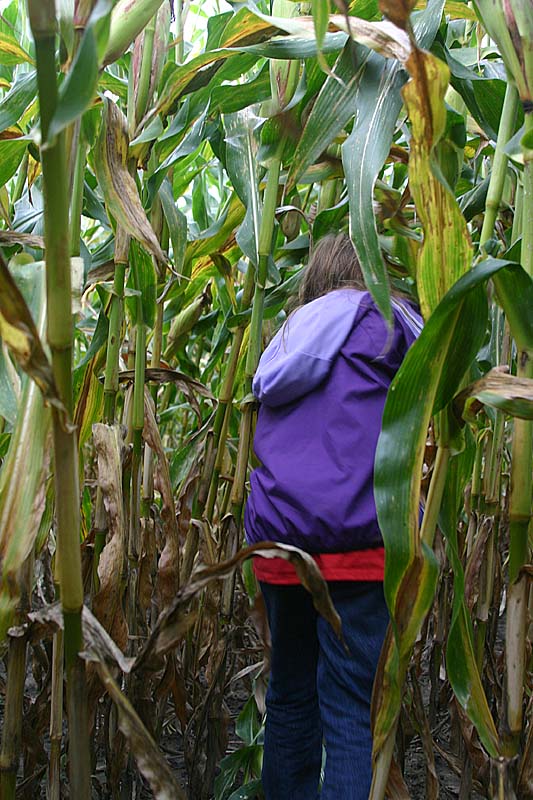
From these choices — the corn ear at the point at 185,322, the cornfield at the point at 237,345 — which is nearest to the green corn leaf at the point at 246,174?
the cornfield at the point at 237,345

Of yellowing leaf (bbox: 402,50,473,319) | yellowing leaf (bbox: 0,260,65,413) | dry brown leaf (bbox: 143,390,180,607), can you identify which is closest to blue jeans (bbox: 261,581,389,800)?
dry brown leaf (bbox: 143,390,180,607)

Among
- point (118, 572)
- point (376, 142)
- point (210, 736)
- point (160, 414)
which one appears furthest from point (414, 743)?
point (376, 142)

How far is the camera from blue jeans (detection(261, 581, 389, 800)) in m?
0.95

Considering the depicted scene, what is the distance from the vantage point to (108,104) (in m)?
0.81

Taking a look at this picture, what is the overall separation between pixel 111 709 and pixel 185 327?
0.71 meters

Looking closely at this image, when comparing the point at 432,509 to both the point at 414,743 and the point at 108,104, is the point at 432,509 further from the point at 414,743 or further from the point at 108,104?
the point at 414,743

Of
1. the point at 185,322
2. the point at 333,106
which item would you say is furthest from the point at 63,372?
the point at 185,322

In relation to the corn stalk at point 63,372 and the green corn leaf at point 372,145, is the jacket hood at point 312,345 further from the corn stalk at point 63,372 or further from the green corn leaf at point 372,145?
the corn stalk at point 63,372

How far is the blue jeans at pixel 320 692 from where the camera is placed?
95 cm

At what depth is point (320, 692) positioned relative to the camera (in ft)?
3.33

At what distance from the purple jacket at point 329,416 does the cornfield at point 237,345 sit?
0.26ft

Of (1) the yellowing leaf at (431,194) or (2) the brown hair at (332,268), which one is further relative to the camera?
(2) the brown hair at (332,268)

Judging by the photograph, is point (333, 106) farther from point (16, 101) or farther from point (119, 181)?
point (16, 101)

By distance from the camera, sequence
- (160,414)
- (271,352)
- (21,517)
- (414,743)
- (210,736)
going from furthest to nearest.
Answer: (160,414) → (414,743) → (210,736) → (271,352) → (21,517)
